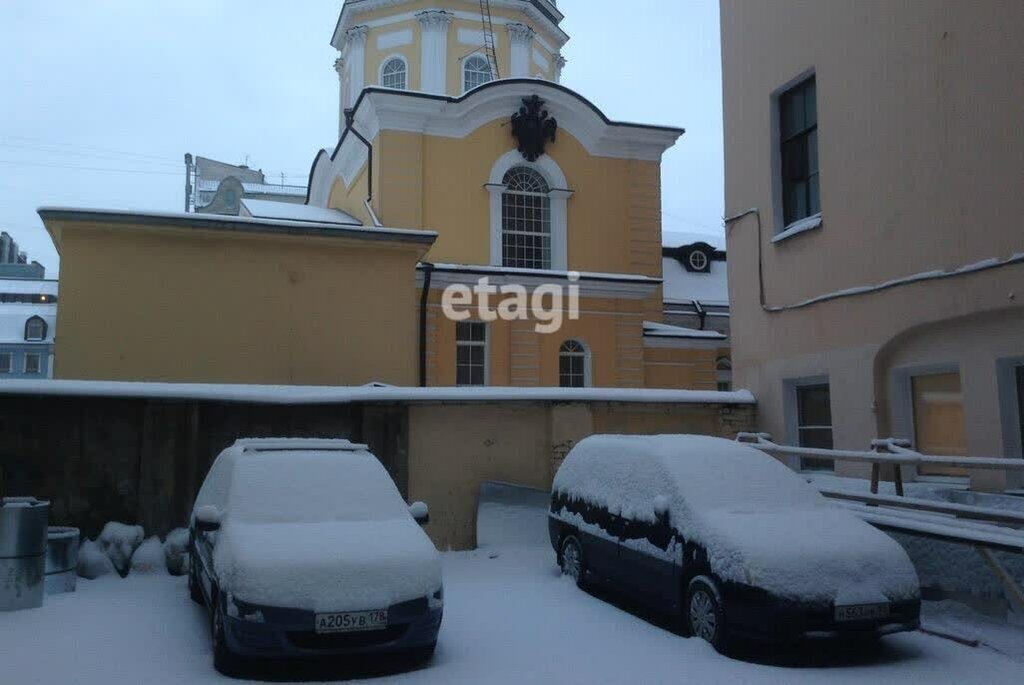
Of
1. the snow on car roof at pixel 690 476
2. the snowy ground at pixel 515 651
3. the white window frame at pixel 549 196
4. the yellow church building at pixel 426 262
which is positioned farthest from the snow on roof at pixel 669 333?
the snowy ground at pixel 515 651

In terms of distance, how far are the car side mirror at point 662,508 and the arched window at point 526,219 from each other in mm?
16204

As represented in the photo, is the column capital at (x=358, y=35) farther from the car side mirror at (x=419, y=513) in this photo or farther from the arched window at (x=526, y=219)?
the car side mirror at (x=419, y=513)

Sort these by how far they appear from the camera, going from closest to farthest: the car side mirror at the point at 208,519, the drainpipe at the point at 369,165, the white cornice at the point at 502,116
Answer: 1. the car side mirror at the point at 208,519
2. the white cornice at the point at 502,116
3. the drainpipe at the point at 369,165

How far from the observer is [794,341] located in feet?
41.6

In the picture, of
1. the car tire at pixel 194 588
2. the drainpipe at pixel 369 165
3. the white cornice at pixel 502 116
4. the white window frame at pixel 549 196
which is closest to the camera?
the car tire at pixel 194 588

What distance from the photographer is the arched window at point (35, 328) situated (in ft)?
163

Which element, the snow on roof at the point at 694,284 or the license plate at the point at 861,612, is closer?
the license plate at the point at 861,612

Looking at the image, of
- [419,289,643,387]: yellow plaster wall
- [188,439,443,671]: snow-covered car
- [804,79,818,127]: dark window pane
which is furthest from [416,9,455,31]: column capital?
[188,439,443,671]: snow-covered car

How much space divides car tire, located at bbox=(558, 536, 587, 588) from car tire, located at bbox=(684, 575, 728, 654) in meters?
1.97

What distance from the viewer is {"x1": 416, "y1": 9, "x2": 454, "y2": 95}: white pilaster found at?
95.0 ft

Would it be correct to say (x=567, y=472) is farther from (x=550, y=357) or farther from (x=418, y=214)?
(x=418, y=214)

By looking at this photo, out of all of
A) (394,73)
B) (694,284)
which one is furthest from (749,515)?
(394,73)

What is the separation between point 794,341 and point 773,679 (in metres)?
7.16

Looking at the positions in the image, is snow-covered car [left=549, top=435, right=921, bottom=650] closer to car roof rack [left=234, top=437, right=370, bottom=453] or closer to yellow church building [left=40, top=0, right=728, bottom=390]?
car roof rack [left=234, top=437, right=370, bottom=453]
